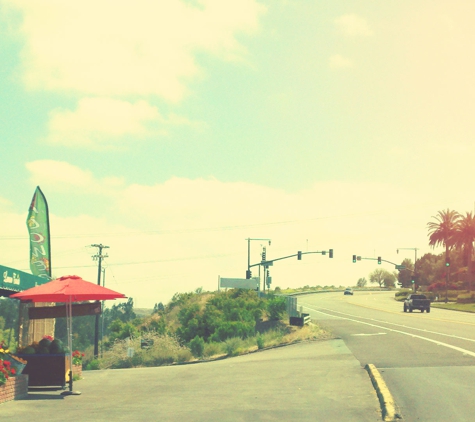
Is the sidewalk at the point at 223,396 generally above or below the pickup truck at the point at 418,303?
below

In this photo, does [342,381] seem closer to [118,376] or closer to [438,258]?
[118,376]

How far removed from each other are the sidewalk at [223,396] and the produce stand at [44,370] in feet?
0.99

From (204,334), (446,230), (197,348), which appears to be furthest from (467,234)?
(197,348)

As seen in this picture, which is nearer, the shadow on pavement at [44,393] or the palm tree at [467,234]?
the shadow on pavement at [44,393]

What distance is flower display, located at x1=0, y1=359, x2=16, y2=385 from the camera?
1334cm

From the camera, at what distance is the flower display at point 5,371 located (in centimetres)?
1334

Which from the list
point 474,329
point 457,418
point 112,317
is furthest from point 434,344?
point 112,317

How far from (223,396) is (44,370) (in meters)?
4.60

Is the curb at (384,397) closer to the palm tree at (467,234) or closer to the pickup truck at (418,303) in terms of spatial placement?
the pickup truck at (418,303)

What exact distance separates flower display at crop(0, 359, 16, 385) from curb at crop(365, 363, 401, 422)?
7436mm

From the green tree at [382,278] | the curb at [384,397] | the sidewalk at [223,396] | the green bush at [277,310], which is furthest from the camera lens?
the green tree at [382,278]

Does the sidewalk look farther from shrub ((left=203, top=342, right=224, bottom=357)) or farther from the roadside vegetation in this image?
shrub ((left=203, top=342, right=224, bottom=357))

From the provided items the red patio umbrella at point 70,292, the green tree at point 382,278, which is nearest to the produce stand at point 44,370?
the red patio umbrella at point 70,292

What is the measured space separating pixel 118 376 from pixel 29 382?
180 inches
